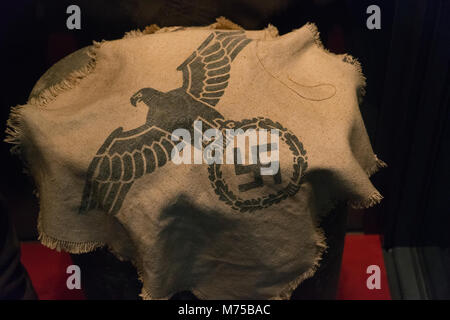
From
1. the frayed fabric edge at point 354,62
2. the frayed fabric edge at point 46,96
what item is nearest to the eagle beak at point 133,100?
the frayed fabric edge at point 46,96

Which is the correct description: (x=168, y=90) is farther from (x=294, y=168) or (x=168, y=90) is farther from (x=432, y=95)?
(x=432, y=95)

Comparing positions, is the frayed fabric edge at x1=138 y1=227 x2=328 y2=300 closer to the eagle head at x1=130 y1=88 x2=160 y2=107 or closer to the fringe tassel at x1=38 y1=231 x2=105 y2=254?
the fringe tassel at x1=38 y1=231 x2=105 y2=254

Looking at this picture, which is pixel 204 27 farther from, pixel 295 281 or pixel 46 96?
pixel 295 281

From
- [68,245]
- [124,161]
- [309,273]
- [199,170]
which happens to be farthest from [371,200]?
[68,245]

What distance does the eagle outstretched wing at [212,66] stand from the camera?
91 cm

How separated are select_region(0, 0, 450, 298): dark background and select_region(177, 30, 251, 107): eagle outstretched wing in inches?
6.9

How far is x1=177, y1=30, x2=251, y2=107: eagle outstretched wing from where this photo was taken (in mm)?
911

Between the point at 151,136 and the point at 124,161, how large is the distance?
6 cm

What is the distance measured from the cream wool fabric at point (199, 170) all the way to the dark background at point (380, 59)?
0.17 metres

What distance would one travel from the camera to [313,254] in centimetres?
92

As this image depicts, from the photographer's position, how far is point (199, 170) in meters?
0.84
